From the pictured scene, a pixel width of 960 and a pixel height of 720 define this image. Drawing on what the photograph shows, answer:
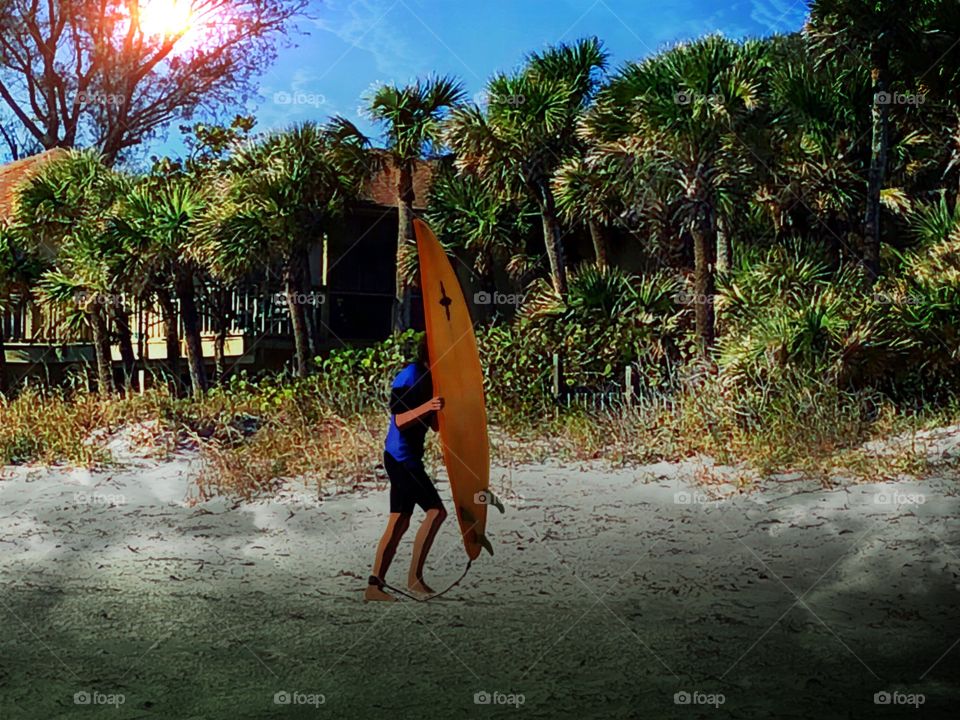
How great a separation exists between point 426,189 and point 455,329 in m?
15.1

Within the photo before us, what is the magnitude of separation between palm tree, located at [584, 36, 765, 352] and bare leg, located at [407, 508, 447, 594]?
8.49m

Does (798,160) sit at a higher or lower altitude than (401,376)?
higher

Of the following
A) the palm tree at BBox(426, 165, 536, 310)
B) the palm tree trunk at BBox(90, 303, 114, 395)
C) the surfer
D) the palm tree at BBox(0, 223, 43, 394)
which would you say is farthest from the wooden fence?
the palm tree at BBox(0, 223, 43, 394)

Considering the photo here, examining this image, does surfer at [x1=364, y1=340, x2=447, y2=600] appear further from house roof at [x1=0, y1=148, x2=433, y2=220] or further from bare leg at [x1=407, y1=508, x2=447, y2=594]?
house roof at [x1=0, y1=148, x2=433, y2=220]

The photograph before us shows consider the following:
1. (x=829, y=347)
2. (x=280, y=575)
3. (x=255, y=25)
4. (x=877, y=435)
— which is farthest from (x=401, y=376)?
(x=255, y=25)

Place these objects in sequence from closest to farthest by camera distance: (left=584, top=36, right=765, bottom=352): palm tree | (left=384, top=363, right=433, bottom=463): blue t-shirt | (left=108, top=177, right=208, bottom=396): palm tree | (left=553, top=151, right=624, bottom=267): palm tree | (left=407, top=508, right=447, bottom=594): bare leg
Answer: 1. (left=384, top=363, right=433, bottom=463): blue t-shirt
2. (left=407, top=508, right=447, bottom=594): bare leg
3. (left=584, top=36, right=765, bottom=352): palm tree
4. (left=108, top=177, right=208, bottom=396): palm tree
5. (left=553, top=151, right=624, bottom=267): palm tree

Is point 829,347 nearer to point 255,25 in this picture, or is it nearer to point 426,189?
point 426,189

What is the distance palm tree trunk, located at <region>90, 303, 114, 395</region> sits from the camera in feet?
59.2

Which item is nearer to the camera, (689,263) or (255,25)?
(689,263)

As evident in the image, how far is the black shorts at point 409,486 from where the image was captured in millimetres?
7355

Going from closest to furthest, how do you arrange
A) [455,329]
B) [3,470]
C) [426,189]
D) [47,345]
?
[455,329] < [3,470] < [47,345] < [426,189]

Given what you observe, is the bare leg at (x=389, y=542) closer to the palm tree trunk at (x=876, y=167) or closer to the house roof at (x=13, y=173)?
the palm tree trunk at (x=876, y=167)

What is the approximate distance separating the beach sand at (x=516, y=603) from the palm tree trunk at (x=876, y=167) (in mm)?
5764

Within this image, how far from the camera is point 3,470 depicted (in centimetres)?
1395
